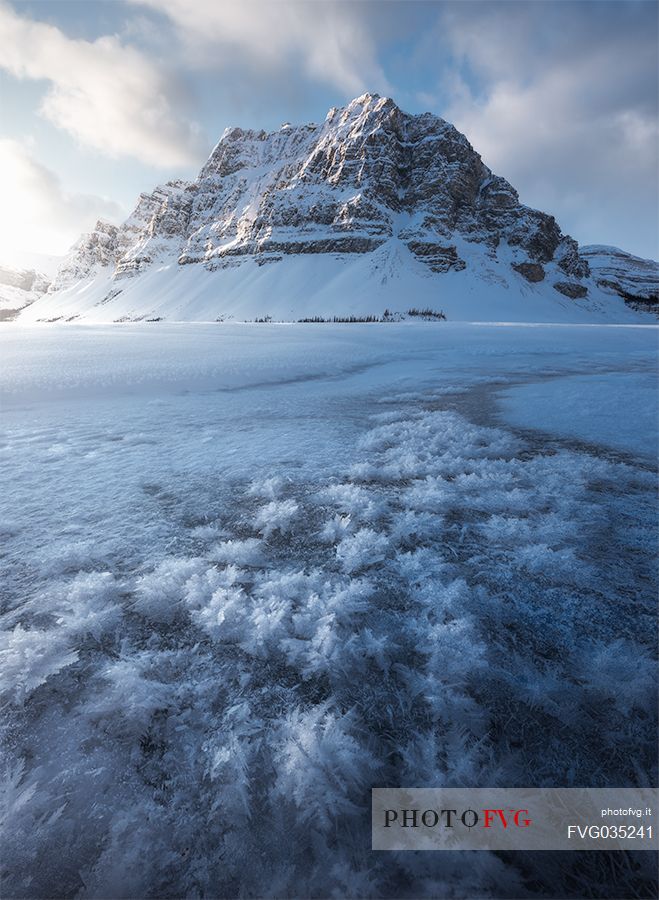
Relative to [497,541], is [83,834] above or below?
below

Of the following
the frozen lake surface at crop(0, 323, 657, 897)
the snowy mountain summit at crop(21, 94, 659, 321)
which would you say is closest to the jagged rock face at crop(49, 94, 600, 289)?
the snowy mountain summit at crop(21, 94, 659, 321)

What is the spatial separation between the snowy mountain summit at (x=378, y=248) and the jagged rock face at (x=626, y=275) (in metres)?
0.65

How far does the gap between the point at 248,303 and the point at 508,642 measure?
262ft

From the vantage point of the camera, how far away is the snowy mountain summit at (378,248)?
239 ft

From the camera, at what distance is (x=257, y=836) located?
3.02ft

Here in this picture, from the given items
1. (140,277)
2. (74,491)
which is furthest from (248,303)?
(74,491)

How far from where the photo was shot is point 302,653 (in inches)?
54.1

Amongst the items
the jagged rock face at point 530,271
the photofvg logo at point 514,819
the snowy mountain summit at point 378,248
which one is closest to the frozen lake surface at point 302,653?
the photofvg logo at point 514,819

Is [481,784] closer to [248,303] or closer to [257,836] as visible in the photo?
[257,836]

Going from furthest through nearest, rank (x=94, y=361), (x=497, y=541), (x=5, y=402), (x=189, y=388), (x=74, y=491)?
(x=94, y=361) < (x=189, y=388) < (x=5, y=402) < (x=74, y=491) < (x=497, y=541)

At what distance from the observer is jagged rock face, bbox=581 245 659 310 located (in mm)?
85500

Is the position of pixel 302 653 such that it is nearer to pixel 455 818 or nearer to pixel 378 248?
pixel 455 818

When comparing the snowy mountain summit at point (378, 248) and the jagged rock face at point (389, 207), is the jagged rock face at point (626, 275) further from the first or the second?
the jagged rock face at point (389, 207)

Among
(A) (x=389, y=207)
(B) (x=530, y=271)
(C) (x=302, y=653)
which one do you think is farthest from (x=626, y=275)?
(C) (x=302, y=653)
